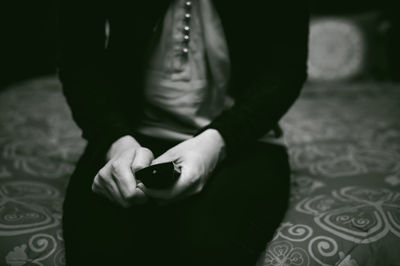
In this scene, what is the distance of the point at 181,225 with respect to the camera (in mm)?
501

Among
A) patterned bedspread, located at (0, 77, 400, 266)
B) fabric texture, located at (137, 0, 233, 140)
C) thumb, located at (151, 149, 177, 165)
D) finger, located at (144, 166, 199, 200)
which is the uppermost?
fabric texture, located at (137, 0, 233, 140)

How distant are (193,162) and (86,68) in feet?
0.98

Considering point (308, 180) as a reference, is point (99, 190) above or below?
above

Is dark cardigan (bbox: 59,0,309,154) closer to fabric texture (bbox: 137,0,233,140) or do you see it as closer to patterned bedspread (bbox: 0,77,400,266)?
fabric texture (bbox: 137,0,233,140)

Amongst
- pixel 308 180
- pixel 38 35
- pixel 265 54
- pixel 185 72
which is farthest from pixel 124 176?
A: pixel 38 35

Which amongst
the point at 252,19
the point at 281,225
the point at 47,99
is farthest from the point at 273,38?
the point at 47,99

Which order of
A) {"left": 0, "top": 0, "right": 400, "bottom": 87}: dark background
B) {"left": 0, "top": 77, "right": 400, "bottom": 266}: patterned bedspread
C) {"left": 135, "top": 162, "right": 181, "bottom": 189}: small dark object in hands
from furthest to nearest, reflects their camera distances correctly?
{"left": 0, "top": 0, "right": 400, "bottom": 87}: dark background, {"left": 0, "top": 77, "right": 400, "bottom": 266}: patterned bedspread, {"left": 135, "top": 162, "right": 181, "bottom": 189}: small dark object in hands

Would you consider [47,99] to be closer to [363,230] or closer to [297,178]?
[297,178]

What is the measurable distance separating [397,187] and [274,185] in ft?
1.10

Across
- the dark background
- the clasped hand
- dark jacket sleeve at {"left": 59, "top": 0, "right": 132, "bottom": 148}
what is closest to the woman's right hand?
the clasped hand

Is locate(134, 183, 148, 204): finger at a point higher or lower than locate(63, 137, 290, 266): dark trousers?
A: higher

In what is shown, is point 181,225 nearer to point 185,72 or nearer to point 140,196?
point 140,196

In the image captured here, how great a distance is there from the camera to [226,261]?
0.48 metres

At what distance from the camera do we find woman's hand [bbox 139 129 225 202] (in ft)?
1.64
